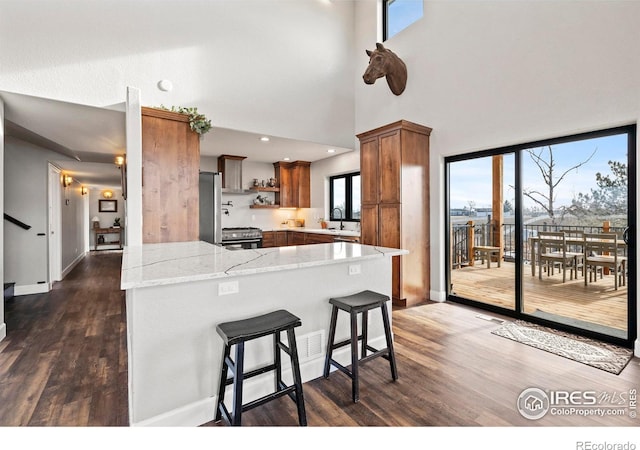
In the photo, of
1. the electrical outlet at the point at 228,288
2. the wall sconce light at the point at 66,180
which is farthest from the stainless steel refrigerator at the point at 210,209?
the wall sconce light at the point at 66,180

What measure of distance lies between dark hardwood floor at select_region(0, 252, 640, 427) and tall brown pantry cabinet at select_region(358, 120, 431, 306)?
677mm

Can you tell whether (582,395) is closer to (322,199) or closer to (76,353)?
(76,353)

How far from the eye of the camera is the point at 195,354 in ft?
5.85

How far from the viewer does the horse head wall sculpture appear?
14.1ft

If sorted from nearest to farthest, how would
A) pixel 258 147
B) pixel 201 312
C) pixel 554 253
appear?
pixel 201 312 < pixel 554 253 < pixel 258 147

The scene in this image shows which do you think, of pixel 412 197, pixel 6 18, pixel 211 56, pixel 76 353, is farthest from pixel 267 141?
pixel 76 353

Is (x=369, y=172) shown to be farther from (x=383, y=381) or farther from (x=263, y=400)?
(x=263, y=400)

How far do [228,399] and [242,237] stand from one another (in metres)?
4.24

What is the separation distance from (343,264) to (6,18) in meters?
3.89

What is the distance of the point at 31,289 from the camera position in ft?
16.0

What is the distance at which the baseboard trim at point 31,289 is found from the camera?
478 cm

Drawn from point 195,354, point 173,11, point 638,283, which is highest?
point 173,11
